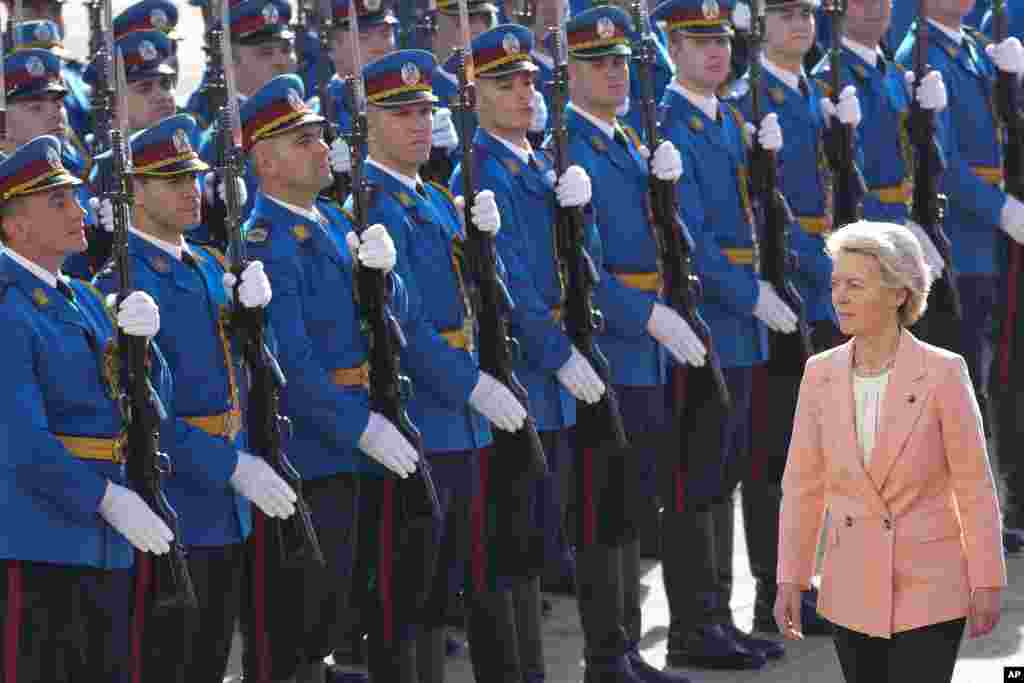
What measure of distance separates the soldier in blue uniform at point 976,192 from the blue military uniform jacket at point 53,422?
15.9ft

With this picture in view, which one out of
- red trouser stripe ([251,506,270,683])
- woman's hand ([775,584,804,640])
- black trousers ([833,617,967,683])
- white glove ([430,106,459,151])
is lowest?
red trouser stripe ([251,506,270,683])

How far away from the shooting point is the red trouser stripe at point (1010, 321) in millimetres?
11414

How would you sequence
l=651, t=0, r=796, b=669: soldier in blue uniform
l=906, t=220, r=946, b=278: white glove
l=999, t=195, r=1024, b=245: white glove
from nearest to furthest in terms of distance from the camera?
l=651, t=0, r=796, b=669: soldier in blue uniform, l=906, t=220, r=946, b=278: white glove, l=999, t=195, r=1024, b=245: white glove

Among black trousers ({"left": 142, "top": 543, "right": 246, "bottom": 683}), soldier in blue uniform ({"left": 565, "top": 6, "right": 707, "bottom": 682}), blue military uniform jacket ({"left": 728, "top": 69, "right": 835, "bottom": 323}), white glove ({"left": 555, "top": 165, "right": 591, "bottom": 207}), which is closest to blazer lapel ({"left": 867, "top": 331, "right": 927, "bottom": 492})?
black trousers ({"left": 142, "top": 543, "right": 246, "bottom": 683})

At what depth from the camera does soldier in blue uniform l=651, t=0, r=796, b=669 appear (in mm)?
9711

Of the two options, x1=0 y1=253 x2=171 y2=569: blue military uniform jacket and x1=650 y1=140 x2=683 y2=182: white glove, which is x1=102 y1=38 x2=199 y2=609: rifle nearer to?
x1=0 y1=253 x2=171 y2=569: blue military uniform jacket

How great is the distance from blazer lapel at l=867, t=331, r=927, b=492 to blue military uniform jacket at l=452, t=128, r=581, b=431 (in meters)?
2.45

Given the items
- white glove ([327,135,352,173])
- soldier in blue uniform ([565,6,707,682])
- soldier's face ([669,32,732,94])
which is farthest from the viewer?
white glove ([327,135,352,173])

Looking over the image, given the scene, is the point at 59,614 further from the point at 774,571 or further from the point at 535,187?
the point at 774,571

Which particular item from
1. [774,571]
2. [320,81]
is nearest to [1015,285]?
[774,571]

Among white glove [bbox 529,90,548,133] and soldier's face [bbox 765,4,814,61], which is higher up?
soldier's face [bbox 765,4,814,61]

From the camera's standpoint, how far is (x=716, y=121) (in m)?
9.91

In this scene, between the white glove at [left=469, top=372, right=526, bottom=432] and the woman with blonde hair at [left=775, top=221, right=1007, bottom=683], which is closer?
the woman with blonde hair at [left=775, top=221, right=1007, bottom=683]

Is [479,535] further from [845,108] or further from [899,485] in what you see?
[845,108]
